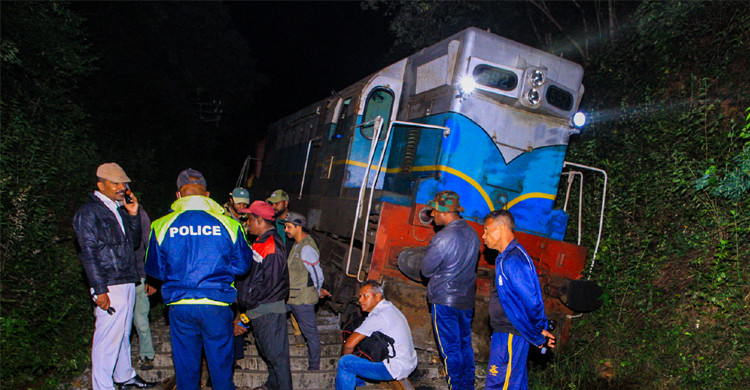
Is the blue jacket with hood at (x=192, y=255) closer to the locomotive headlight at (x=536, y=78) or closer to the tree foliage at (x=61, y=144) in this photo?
the tree foliage at (x=61, y=144)

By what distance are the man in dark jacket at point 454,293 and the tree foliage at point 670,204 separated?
3.78 ft

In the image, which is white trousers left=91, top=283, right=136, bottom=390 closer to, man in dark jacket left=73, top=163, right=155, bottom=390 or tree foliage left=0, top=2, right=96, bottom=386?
man in dark jacket left=73, top=163, right=155, bottom=390

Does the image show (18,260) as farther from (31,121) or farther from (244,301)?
(244,301)

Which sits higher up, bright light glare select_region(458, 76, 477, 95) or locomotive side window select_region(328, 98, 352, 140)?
bright light glare select_region(458, 76, 477, 95)

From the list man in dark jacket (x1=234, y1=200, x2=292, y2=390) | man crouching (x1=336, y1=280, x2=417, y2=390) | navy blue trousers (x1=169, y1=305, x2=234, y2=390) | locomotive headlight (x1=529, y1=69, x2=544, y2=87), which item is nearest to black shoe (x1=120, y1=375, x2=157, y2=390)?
navy blue trousers (x1=169, y1=305, x2=234, y2=390)

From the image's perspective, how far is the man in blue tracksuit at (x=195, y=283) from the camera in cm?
310

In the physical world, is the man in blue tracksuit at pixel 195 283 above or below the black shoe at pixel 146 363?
above

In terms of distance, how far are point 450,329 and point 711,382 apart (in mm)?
2441

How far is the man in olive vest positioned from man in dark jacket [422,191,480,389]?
1.12 meters

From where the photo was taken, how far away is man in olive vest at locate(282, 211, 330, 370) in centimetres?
443

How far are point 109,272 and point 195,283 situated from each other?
39.0 inches

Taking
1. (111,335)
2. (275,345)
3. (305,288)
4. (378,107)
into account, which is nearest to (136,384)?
(111,335)

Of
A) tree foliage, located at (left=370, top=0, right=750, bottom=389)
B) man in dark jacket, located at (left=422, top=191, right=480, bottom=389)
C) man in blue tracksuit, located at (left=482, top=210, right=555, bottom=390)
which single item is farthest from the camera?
tree foliage, located at (left=370, top=0, right=750, bottom=389)

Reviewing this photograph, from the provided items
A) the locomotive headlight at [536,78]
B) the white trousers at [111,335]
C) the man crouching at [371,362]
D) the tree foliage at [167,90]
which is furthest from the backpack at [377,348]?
the tree foliage at [167,90]
